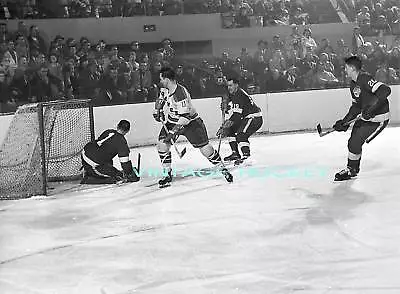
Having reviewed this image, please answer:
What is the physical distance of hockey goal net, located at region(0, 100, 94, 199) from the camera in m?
5.51

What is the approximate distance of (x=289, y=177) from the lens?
5629 millimetres

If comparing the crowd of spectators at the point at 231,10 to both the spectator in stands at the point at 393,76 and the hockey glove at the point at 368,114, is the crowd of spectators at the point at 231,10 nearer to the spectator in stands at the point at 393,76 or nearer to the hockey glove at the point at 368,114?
the spectator in stands at the point at 393,76

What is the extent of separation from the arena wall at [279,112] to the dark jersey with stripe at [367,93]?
12.8 ft

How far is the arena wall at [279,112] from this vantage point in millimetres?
8586

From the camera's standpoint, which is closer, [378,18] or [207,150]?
[207,150]

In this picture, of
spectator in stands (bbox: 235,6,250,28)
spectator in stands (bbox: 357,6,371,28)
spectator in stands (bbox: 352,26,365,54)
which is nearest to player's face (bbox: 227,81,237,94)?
spectator in stands (bbox: 235,6,250,28)

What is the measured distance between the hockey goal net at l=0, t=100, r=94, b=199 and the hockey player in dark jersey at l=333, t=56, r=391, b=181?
2.55 m

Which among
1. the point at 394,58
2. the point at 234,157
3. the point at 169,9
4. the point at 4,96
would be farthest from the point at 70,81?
the point at 394,58

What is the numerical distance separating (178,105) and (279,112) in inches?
175

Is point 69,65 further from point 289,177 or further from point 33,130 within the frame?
point 289,177

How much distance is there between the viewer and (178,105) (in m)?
5.32

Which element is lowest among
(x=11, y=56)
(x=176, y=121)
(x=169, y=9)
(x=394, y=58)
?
(x=176, y=121)

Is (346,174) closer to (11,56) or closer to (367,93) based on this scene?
(367,93)

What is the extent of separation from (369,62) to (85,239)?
26.3 feet
